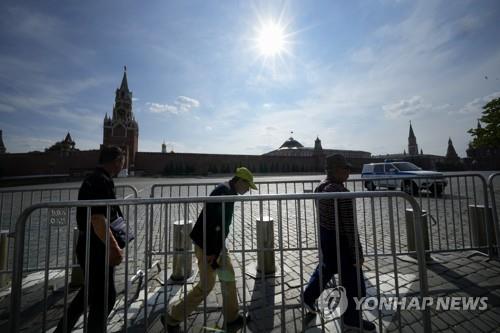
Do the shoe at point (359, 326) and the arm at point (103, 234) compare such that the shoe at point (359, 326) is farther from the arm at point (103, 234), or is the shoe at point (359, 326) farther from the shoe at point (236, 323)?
the arm at point (103, 234)

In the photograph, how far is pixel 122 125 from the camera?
49.7 m

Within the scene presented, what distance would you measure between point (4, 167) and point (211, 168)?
116 ft

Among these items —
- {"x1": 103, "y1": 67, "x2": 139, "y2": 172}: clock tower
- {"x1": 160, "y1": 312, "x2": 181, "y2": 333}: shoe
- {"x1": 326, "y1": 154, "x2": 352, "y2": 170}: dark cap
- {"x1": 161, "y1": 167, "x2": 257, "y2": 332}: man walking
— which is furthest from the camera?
{"x1": 103, "y1": 67, "x2": 139, "y2": 172}: clock tower

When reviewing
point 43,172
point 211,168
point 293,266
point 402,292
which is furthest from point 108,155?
point 43,172

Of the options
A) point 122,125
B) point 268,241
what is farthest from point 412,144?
point 268,241

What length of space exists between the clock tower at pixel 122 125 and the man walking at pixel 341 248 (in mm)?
49322

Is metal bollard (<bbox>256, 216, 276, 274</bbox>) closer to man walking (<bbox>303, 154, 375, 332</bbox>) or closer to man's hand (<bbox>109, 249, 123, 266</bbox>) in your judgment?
man walking (<bbox>303, 154, 375, 332</bbox>)

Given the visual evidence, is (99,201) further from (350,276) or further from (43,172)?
(43,172)

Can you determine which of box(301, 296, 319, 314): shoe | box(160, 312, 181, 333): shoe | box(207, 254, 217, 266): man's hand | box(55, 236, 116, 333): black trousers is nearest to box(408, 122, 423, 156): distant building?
box(301, 296, 319, 314): shoe

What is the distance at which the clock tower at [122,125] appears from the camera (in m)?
48.6

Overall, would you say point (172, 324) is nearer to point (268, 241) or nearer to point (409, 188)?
point (268, 241)

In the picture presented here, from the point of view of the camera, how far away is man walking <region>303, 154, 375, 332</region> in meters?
2.28

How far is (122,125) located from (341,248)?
5628 centimetres

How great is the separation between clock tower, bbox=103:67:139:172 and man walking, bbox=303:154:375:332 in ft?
162
